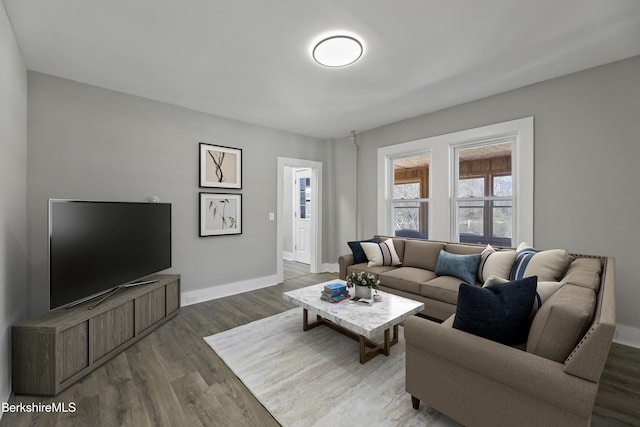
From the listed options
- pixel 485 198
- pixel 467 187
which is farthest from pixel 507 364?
pixel 467 187

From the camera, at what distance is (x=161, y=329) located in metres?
2.88

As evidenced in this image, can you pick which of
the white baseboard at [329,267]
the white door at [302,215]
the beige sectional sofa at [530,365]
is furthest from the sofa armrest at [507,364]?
the white door at [302,215]

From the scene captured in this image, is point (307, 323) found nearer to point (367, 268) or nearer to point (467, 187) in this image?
point (367, 268)

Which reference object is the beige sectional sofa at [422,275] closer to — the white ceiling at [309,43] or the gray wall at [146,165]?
the gray wall at [146,165]

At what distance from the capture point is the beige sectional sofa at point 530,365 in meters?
1.12

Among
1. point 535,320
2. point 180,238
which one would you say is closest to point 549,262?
point 535,320

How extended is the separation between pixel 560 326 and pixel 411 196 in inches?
129

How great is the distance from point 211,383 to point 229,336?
0.72 meters

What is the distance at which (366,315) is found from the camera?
2.25 meters

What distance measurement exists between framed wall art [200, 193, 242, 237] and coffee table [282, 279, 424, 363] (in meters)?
1.72

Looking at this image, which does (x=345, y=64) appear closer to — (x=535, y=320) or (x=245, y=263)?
(x=535, y=320)

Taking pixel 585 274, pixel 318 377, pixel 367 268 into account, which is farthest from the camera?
pixel 367 268

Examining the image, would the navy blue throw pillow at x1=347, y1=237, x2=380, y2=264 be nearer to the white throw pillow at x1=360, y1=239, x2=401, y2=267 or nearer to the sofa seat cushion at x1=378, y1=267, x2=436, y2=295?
the white throw pillow at x1=360, y1=239, x2=401, y2=267

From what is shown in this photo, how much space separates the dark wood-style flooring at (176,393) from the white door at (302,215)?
379 centimetres
